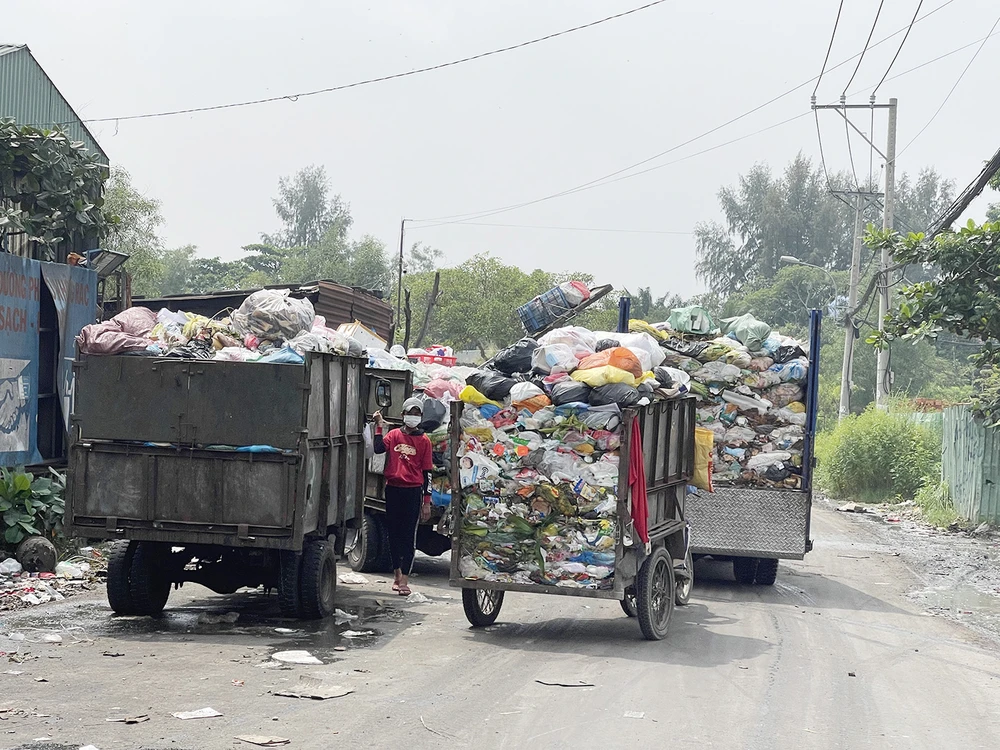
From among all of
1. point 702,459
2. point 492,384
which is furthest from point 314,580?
point 702,459

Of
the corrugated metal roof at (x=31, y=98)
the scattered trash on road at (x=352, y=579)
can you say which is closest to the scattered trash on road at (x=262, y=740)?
the scattered trash on road at (x=352, y=579)

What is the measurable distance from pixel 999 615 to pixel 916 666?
369 cm

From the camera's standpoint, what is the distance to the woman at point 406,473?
436 inches

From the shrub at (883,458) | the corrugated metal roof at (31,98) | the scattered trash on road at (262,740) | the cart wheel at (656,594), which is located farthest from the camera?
the shrub at (883,458)

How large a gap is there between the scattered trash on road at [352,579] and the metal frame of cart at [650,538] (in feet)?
8.87

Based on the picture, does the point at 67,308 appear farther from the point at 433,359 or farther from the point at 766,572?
the point at 766,572

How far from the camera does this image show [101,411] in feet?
30.0

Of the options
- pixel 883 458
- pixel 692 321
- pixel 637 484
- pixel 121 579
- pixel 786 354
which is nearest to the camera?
pixel 637 484

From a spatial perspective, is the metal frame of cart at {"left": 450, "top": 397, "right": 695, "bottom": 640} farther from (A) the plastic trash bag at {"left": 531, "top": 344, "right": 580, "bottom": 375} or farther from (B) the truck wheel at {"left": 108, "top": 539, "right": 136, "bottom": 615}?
(B) the truck wheel at {"left": 108, "top": 539, "right": 136, "bottom": 615}

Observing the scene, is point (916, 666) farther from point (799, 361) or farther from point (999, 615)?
point (799, 361)

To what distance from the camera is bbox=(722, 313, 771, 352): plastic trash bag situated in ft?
43.9

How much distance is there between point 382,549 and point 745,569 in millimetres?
4382

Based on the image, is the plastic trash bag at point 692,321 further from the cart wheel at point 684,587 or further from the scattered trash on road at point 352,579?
the scattered trash on road at point 352,579

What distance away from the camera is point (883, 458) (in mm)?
26828
